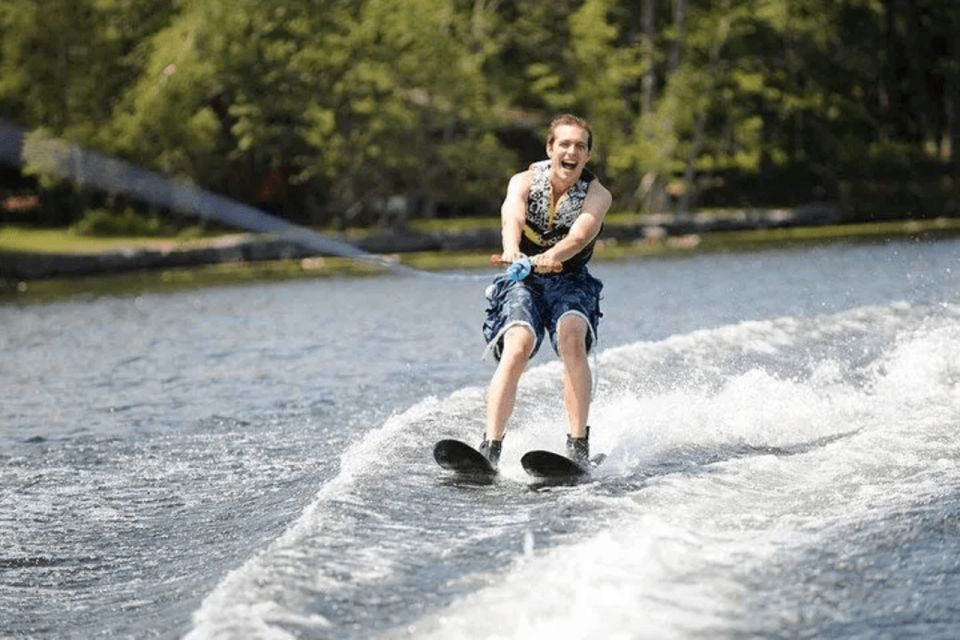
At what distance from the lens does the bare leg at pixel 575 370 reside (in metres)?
8.61

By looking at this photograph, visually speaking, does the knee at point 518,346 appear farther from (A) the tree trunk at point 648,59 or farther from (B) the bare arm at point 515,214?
(A) the tree trunk at point 648,59

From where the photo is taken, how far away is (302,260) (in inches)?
1470

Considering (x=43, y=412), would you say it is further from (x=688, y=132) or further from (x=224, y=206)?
(x=688, y=132)

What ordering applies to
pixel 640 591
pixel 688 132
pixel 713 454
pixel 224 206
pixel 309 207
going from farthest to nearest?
pixel 688 132
pixel 309 207
pixel 224 206
pixel 713 454
pixel 640 591

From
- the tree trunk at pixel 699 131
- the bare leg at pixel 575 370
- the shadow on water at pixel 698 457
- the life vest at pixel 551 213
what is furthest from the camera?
the tree trunk at pixel 699 131

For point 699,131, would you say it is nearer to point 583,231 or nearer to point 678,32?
point 678,32

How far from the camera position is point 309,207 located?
45.4m

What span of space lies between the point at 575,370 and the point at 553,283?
1.54 feet

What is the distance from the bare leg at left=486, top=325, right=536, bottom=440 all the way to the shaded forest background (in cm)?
3190

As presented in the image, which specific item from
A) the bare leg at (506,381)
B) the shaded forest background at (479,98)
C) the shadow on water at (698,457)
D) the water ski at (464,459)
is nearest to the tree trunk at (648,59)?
the shaded forest background at (479,98)

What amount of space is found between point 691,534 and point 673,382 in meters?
5.29

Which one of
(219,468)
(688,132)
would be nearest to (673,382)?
(219,468)


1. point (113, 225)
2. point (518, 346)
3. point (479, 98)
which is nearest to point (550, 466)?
point (518, 346)

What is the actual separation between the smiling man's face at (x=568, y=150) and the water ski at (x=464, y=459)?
1.42 metres
